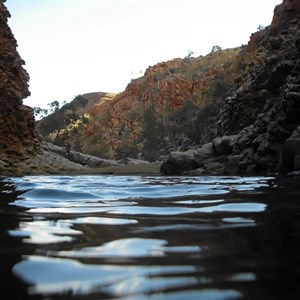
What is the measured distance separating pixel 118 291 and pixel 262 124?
18177 mm

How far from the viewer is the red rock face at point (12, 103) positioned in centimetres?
2663

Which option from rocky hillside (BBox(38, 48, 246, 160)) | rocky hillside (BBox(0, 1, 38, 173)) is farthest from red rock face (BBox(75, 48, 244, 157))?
rocky hillside (BBox(0, 1, 38, 173))

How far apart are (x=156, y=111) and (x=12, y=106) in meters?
50.5

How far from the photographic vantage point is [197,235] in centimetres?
229

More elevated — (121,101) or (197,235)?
(121,101)

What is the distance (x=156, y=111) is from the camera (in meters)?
76.6

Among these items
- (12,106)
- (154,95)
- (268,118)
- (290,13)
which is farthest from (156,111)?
(268,118)

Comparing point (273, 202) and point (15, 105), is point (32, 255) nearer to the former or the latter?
point (273, 202)

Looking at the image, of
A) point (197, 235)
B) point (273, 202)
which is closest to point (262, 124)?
point (273, 202)

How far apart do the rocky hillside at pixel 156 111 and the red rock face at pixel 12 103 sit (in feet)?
76.5

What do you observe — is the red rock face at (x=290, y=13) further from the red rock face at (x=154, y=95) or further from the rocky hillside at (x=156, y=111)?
the red rock face at (x=154, y=95)

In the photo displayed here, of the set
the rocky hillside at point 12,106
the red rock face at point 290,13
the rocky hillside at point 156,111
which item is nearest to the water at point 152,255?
the rocky hillside at point 12,106

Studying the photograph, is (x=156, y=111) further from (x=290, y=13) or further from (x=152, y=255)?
(x=152, y=255)

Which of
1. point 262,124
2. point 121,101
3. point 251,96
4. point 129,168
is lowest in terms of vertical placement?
point 129,168
